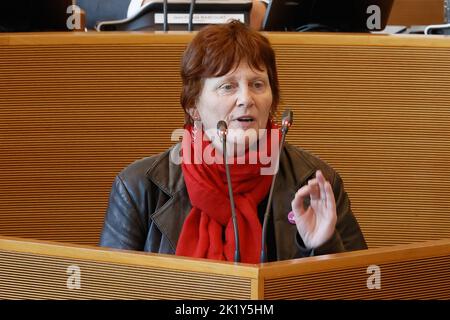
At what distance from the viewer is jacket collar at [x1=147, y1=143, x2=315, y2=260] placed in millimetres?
2252

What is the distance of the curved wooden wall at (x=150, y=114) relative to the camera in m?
2.96

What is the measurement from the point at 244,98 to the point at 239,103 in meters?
0.02

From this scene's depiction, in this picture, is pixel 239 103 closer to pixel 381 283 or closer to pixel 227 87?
pixel 227 87

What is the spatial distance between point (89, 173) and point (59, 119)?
0.56 ft

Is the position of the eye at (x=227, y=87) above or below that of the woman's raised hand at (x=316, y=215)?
above

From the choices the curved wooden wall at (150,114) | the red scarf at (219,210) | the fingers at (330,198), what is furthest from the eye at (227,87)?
the curved wooden wall at (150,114)

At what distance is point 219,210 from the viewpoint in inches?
88.8

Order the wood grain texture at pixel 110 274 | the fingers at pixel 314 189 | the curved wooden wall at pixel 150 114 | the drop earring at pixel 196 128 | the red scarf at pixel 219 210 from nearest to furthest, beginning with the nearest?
the wood grain texture at pixel 110 274, the fingers at pixel 314 189, the red scarf at pixel 219 210, the drop earring at pixel 196 128, the curved wooden wall at pixel 150 114

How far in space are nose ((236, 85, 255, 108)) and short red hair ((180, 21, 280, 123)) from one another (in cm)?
5

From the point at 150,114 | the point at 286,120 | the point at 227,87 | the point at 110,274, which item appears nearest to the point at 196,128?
the point at 227,87

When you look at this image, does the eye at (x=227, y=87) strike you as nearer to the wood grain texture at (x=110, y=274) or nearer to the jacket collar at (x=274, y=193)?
the jacket collar at (x=274, y=193)

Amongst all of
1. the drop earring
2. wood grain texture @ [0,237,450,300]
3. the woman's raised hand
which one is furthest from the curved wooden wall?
wood grain texture @ [0,237,450,300]

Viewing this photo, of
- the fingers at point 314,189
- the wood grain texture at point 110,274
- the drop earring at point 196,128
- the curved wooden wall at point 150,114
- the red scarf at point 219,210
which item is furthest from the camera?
the curved wooden wall at point 150,114
